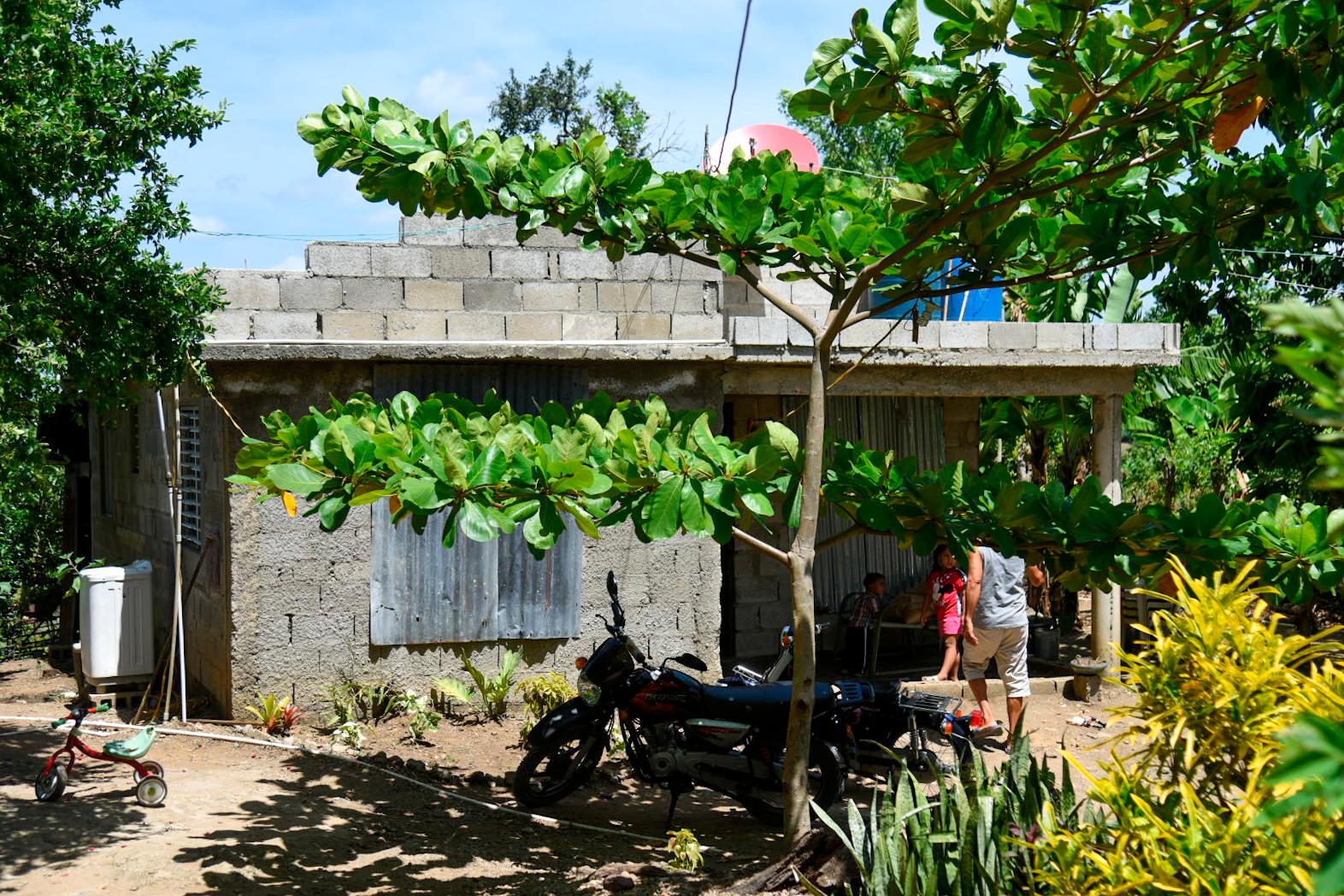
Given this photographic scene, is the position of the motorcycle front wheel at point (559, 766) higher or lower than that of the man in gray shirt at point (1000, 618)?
lower

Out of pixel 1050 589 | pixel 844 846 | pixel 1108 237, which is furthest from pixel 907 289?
pixel 1050 589

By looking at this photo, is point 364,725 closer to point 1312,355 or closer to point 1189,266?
point 1189,266

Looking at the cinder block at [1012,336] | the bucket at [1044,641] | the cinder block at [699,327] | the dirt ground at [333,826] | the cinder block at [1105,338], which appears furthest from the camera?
the bucket at [1044,641]

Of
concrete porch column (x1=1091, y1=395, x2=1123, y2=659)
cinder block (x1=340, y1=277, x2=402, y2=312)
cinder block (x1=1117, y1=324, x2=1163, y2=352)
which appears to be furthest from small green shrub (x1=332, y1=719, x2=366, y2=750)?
cinder block (x1=1117, y1=324, x2=1163, y2=352)

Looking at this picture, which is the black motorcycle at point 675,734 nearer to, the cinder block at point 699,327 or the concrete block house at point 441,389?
the concrete block house at point 441,389

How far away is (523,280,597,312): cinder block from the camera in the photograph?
30.2ft

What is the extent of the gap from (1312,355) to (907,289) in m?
4.05

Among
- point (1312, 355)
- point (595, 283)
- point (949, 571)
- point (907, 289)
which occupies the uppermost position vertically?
point (595, 283)

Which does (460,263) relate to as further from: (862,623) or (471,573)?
(862,623)

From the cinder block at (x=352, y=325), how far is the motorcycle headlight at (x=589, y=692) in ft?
10.1

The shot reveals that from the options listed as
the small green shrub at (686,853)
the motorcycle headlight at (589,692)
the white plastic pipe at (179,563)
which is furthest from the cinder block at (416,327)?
the small green shrub at (686,853)

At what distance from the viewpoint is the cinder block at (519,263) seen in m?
9.12

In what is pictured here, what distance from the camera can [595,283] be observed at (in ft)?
30.6

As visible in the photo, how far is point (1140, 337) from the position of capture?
1106cm
